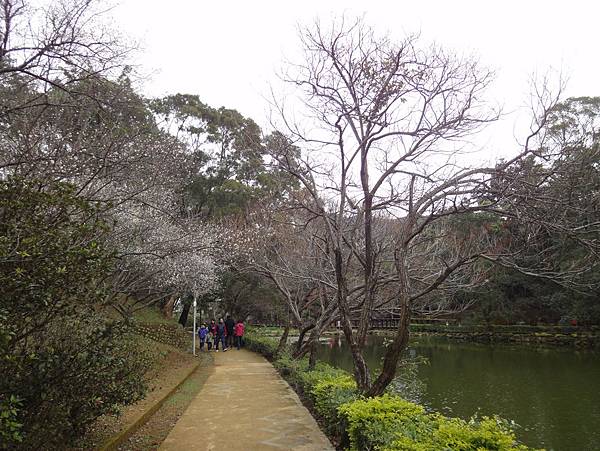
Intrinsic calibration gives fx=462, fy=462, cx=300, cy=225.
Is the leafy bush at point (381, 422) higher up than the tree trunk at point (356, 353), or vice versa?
the tree trunk at point (356, 353)

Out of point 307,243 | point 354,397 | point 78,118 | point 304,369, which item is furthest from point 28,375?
point 307,243

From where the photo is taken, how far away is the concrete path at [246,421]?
6.02 m

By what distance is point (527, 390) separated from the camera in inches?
597

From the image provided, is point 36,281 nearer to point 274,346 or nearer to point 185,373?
point 185,373

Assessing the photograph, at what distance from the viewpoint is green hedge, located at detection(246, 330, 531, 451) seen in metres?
3.64

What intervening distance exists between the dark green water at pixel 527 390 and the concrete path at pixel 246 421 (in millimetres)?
3900

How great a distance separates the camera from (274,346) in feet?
58.6

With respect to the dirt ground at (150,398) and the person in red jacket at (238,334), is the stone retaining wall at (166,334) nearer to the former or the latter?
the dirt ground at (150,398)

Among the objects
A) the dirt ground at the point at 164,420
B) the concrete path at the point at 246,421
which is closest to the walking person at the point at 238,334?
the dirt ground at the point at 164,420

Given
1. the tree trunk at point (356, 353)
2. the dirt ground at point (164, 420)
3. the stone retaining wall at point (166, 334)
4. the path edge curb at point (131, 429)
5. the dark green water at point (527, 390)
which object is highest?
the tree trunk at point (356, 353)

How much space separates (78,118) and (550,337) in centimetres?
3324

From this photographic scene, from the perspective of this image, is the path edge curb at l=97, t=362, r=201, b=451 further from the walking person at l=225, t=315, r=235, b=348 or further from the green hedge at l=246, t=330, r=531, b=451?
the walking person at l=225, t=315, r=235, b=348

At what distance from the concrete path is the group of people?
8822 mm

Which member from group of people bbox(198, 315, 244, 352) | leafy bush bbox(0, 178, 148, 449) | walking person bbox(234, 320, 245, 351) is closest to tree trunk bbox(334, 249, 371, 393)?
leafy bush bbox(0, 178, 148, 449)
